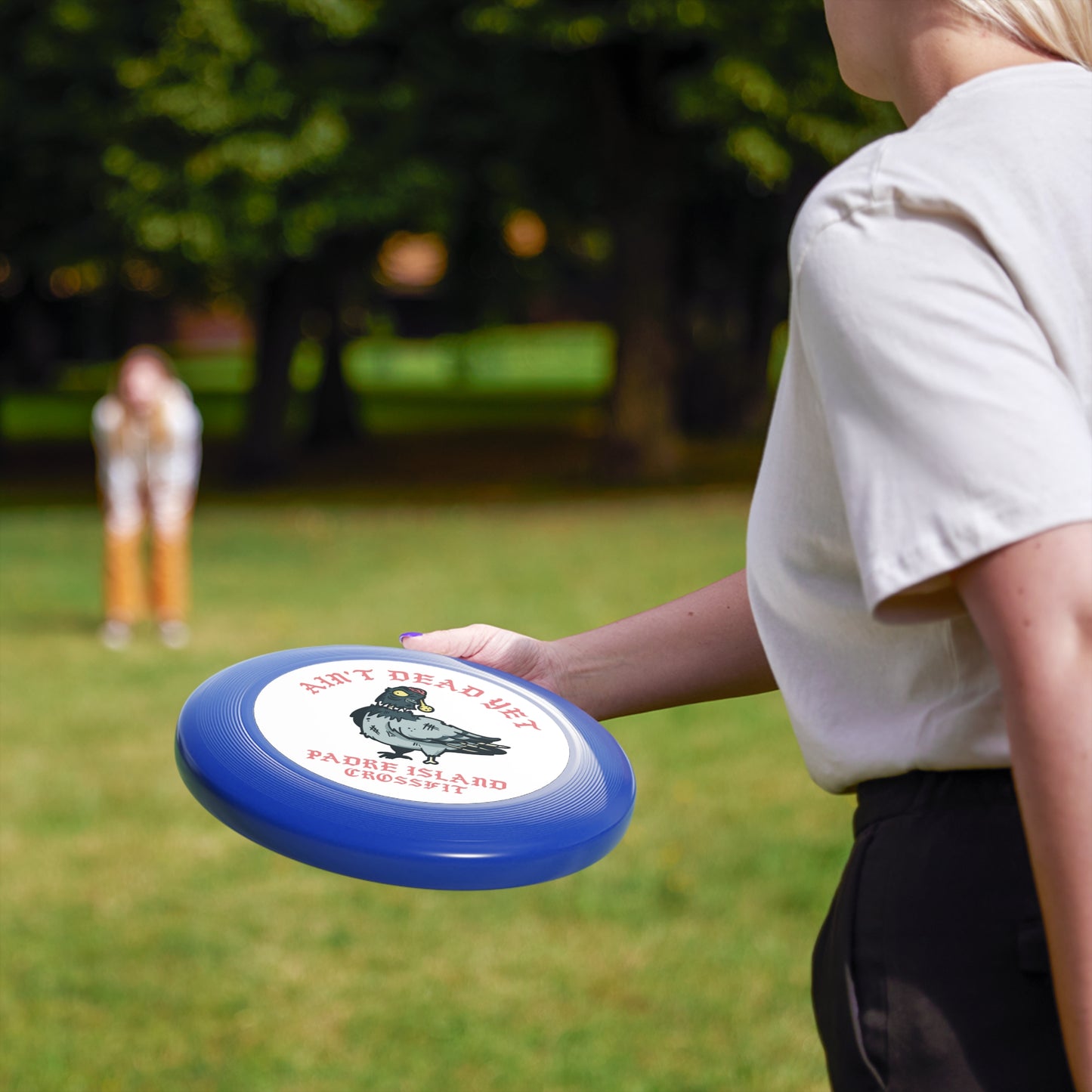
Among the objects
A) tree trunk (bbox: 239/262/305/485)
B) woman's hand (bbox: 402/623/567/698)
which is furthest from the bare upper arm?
tree trunk (bbox: 239/262/305/485)

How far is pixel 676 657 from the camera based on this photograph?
1696mm

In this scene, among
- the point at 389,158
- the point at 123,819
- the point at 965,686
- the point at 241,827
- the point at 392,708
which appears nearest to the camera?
the point at 965,686

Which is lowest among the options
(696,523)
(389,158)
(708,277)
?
(708,277)

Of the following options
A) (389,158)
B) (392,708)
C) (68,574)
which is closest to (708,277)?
(389,158)

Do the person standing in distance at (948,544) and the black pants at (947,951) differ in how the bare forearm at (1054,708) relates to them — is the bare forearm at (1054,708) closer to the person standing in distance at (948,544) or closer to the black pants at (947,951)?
the person standing in distance at (948,544)

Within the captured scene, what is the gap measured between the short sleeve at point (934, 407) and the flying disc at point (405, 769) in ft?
1.71

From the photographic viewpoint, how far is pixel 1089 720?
104cm

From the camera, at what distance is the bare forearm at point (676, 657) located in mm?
1663

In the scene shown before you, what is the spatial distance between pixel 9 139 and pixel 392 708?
1957cm

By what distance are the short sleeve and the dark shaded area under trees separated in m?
15.0

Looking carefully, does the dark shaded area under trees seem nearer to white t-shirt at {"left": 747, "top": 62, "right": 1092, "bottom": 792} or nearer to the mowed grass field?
the mowed grass field

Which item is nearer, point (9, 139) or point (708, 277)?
point (9, 139)

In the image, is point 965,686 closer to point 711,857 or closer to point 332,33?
point 711,857

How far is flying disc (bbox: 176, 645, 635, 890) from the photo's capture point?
1.43 metres
